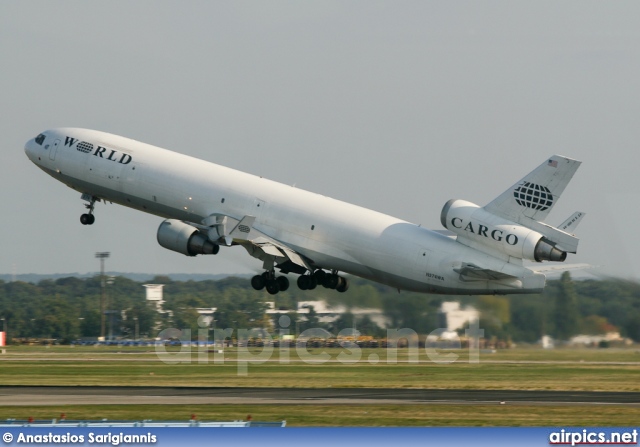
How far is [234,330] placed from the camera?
97.4 metres

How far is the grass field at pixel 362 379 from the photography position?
139 feet

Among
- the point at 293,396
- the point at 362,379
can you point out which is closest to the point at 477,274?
the point at 362,379

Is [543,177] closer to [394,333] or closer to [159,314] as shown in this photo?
[394,333]

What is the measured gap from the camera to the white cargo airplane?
170 feet

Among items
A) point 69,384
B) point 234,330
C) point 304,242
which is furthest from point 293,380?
point 234,330

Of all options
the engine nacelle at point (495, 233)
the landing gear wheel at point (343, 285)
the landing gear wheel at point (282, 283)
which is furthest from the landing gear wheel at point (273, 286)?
the engine nacelle at point (495, 233)

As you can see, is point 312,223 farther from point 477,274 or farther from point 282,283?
point 477,274

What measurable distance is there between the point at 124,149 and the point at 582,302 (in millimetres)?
25837

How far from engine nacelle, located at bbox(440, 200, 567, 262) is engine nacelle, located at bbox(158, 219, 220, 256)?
41.2ft

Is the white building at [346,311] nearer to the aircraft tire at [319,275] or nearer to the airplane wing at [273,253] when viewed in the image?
the aircraft tire at [319,275]

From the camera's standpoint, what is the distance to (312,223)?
186 feet

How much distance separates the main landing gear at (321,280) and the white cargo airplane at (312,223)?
0.20 ft

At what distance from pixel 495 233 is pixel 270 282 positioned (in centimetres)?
1359

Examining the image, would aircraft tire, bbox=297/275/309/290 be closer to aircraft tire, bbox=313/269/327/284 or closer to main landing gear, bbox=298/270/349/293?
main landing gear, bbox=298/270/349/293
